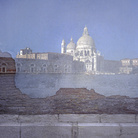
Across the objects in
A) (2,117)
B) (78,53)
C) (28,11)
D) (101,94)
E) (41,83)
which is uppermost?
(28,11)

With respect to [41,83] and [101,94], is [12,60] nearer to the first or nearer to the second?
[41,83]

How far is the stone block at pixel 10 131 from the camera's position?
12.1 ft

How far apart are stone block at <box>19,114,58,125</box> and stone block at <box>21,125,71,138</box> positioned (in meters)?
0.18

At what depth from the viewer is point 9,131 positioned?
3.71m

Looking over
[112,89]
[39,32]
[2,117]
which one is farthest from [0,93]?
[112,89]

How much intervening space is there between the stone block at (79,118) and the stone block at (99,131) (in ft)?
0.67

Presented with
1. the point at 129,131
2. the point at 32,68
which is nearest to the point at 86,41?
the point at 32,68

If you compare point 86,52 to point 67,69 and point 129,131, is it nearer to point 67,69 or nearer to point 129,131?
point 67,69

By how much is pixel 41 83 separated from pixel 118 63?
88.5 inches

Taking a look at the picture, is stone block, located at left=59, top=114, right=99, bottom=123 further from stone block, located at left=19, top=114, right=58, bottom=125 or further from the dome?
the dome

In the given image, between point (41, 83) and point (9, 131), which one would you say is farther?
point (41, 83)

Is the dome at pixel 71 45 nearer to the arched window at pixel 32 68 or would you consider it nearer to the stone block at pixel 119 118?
the arched window at pixel 32 68

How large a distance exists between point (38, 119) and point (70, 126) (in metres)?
0.84

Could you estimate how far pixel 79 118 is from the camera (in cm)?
388
